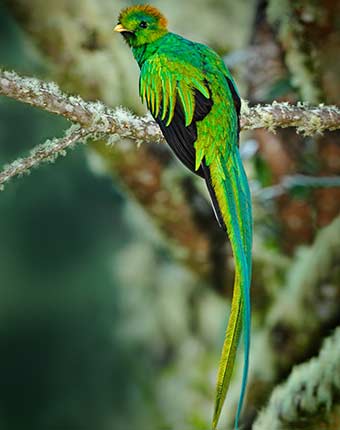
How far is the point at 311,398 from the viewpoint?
2234 millimetres

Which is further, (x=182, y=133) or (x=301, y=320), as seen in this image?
(x=301, y=320)

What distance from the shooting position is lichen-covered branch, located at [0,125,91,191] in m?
1.50

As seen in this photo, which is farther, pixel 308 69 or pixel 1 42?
pixel 1 42

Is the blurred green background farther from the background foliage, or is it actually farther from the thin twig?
the thin twig

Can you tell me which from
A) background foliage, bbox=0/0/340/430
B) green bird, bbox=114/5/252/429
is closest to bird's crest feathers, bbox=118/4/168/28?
green bird, bbox=114/5/252/429

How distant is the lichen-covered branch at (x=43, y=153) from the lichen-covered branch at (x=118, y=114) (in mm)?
30

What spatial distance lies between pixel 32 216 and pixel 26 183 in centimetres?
20

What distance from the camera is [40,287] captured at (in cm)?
424

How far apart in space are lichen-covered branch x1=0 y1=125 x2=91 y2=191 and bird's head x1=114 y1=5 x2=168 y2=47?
373 millimetres

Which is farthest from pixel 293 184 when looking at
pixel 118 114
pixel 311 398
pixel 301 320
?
pixel 118 114

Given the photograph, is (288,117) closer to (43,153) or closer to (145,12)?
(145,12)

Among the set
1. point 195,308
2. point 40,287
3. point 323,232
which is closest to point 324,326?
point 323,232

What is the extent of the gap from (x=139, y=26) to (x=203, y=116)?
30 cm

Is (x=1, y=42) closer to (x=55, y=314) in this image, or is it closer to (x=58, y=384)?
(x=55, y=314)
